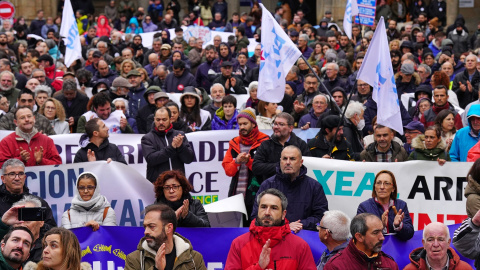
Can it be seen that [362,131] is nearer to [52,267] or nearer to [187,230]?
[187,230]

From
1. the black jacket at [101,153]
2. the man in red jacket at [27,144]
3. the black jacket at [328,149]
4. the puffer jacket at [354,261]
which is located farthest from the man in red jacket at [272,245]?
the man in red jacket at [27,144]

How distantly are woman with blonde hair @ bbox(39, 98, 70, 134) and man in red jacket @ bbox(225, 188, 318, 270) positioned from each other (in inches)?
211

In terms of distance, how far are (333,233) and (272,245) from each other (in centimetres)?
74

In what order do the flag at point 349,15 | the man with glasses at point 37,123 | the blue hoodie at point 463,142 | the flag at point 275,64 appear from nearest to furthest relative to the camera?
1. the blue hoodie at point 463,142
2. the flag at point 275,64
3. the man with glasses at point 37,123
4. the flag at point 349,15

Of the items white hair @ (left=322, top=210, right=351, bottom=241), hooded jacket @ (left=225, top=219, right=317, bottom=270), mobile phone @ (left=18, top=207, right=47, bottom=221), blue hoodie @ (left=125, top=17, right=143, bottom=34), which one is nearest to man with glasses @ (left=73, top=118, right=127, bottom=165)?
mobile phone @ (left=18, top=207, right=47, bottom=221)

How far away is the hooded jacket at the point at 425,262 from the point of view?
770 centimetres

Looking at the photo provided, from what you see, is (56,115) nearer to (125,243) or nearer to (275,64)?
(275,64)

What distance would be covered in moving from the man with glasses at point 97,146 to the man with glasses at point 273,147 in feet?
5.52

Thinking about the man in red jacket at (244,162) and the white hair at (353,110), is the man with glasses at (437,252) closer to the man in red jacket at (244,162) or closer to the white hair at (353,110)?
the man in red jacket at (244,162)

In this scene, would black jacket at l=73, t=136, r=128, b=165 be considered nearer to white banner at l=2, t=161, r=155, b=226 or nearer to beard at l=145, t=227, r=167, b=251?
white banner at l=2, t=161, r=155, b=226

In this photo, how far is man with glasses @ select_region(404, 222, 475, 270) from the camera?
760 cm

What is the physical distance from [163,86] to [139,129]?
309 centimetres

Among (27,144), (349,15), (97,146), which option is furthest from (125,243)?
(349,15)

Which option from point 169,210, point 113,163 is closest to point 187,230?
point 169,210
